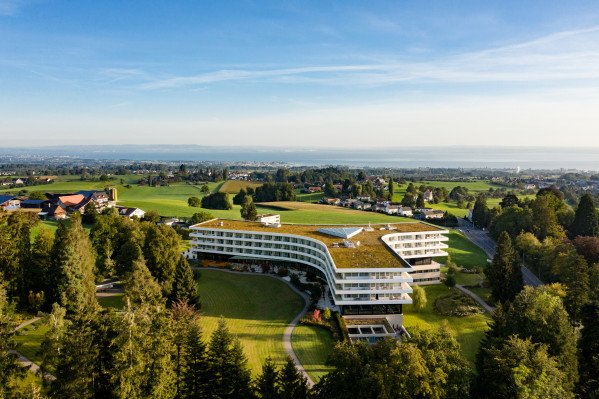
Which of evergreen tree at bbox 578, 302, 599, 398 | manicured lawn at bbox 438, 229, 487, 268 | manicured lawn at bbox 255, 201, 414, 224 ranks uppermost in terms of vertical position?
evergreen tree at bbox 578, 302, 599, 398

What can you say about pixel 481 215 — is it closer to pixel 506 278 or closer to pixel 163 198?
pixel 506 278

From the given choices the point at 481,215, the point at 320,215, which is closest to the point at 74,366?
the point at 320,215

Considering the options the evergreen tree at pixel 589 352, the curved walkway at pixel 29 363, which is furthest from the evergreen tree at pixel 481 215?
the curved walkway at pixel 29 363

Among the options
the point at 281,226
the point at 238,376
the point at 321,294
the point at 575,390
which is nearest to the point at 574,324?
the point at 575,390

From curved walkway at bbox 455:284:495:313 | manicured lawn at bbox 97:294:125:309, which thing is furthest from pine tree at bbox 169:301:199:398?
curved walkway at bbox 455:284:495:313

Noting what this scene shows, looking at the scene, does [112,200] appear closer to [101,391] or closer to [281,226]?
[281,226]

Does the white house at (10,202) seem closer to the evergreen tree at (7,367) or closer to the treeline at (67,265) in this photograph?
the treeline at (67,265)

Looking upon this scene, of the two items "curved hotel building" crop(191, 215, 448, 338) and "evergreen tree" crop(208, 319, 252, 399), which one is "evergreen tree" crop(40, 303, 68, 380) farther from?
"curved hotel building" crop(191, 215, 448, 338)
